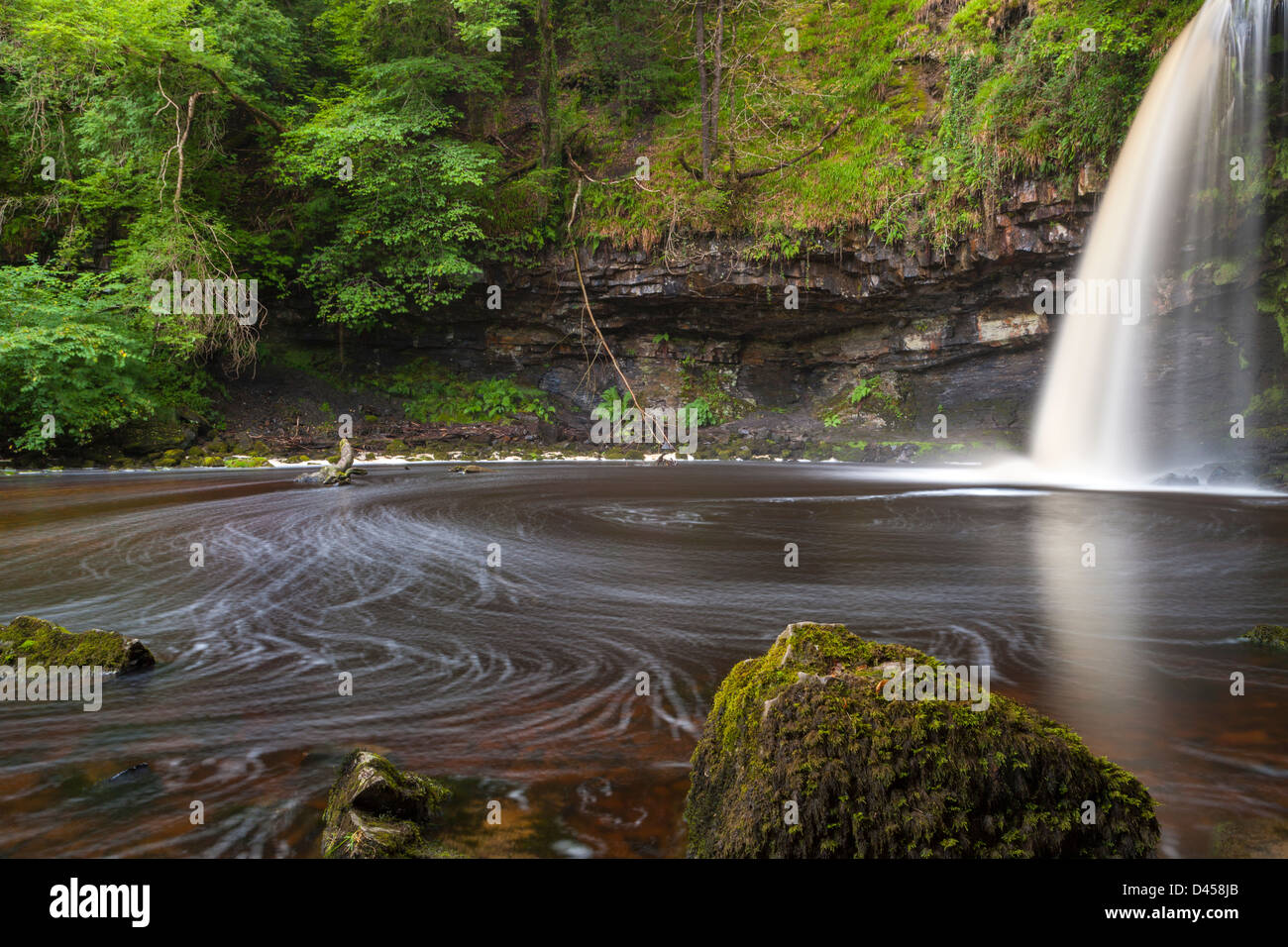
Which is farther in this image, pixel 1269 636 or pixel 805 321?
pixel 805 321

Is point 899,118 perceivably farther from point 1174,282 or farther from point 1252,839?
point 1252,839

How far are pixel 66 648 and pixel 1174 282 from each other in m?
20.0

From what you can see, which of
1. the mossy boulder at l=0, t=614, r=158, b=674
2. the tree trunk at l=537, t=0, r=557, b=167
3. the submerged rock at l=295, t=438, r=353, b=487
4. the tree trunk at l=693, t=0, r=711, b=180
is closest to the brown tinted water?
the mossy boulder at l=0, t=614, r=158, b=674

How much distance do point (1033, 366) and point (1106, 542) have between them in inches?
549

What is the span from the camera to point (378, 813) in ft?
7.99

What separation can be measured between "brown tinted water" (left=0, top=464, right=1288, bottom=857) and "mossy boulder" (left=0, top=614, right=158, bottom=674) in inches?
9.1

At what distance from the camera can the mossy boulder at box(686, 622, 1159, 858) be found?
2.12m

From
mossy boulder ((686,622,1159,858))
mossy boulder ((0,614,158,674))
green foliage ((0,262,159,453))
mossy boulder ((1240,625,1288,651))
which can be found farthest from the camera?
green foliage ((0,262,159,453))

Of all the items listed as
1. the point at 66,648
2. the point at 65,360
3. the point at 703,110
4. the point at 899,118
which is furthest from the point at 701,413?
the point at 66,648

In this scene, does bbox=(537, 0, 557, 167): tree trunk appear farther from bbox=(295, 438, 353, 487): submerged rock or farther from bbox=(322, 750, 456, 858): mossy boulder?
bbox=(322, 750, 456, 858): mossy boulder

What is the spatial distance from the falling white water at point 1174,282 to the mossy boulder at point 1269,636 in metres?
13.0

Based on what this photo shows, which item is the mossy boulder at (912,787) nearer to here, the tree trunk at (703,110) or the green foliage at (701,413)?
the green foliage at (701,413)
